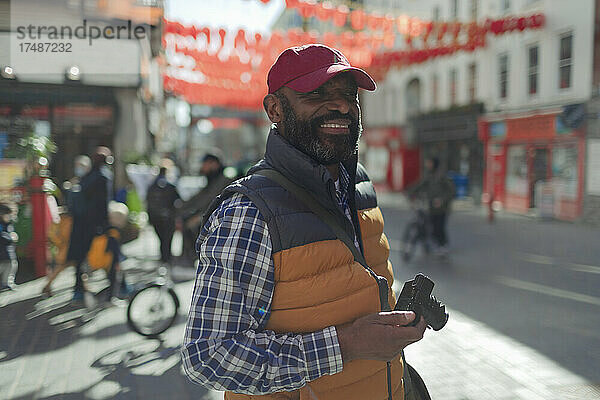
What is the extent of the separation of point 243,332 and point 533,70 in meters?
19.6

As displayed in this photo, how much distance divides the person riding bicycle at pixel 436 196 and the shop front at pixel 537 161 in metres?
8.05

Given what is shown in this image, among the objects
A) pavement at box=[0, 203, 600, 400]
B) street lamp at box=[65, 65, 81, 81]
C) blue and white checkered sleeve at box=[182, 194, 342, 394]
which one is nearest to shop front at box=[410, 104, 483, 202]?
street lamp at box=[65, 65, 81, 81]

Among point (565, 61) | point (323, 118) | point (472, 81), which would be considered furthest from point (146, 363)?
point (472, 81)

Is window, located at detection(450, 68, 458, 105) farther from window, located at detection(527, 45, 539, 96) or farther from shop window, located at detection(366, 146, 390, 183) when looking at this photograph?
shop window, located at detection(366, 146, 390, 183)

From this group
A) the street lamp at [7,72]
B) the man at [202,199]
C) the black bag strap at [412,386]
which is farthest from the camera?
the street lamp at [7,72]

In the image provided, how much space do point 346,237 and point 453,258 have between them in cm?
911

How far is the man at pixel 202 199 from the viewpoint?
240 inches

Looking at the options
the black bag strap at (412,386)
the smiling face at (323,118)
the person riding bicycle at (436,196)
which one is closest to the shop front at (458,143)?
the person riding bicycle at (436,196)

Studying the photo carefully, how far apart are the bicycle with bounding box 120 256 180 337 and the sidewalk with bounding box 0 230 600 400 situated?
0.44 feet

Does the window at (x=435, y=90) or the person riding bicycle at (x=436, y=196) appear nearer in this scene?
the person riding bicycle at (x=436, y=196)

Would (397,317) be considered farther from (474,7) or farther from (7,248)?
(474,7)

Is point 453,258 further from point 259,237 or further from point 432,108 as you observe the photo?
point 432,108

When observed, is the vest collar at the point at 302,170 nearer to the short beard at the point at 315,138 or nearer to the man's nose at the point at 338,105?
the short beard at the point at 315,138

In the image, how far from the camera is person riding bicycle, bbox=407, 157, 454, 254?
→ 9.92m
